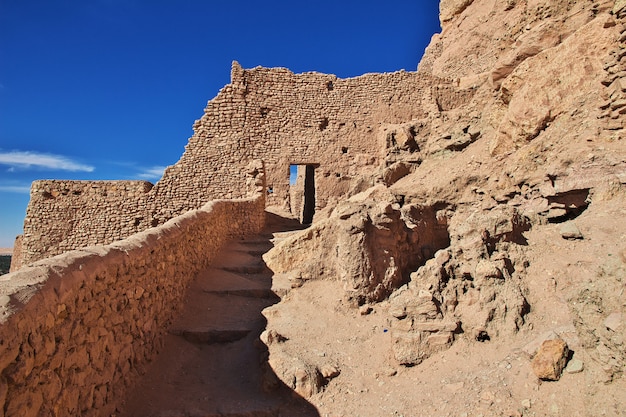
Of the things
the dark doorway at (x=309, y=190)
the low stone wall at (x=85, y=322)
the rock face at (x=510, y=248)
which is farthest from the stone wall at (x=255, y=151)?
the low stone wall at (x=85, y=322)

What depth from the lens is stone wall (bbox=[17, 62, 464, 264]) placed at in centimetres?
1267

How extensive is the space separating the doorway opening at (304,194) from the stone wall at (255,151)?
2409 mm

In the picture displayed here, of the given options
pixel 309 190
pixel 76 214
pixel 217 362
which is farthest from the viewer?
pixel 309 190

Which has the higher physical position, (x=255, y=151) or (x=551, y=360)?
(x=255, y=151)

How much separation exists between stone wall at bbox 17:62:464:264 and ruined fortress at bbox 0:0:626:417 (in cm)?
270

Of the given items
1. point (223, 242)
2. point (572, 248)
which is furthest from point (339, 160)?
point (572, 248)

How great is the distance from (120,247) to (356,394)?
2.94 meters

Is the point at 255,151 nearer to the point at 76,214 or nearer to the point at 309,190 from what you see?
the point at 309,190

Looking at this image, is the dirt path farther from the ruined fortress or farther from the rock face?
the rock face

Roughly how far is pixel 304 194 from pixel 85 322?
14.3 metres

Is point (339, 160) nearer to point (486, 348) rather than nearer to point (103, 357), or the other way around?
point (486, 348)

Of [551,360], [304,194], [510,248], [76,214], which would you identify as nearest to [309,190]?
[304,194]

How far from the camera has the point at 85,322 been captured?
3342mm

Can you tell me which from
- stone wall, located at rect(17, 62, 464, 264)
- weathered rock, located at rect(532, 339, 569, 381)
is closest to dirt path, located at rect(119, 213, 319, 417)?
weathered rock, located at rect(532, 339, 569, 381)
